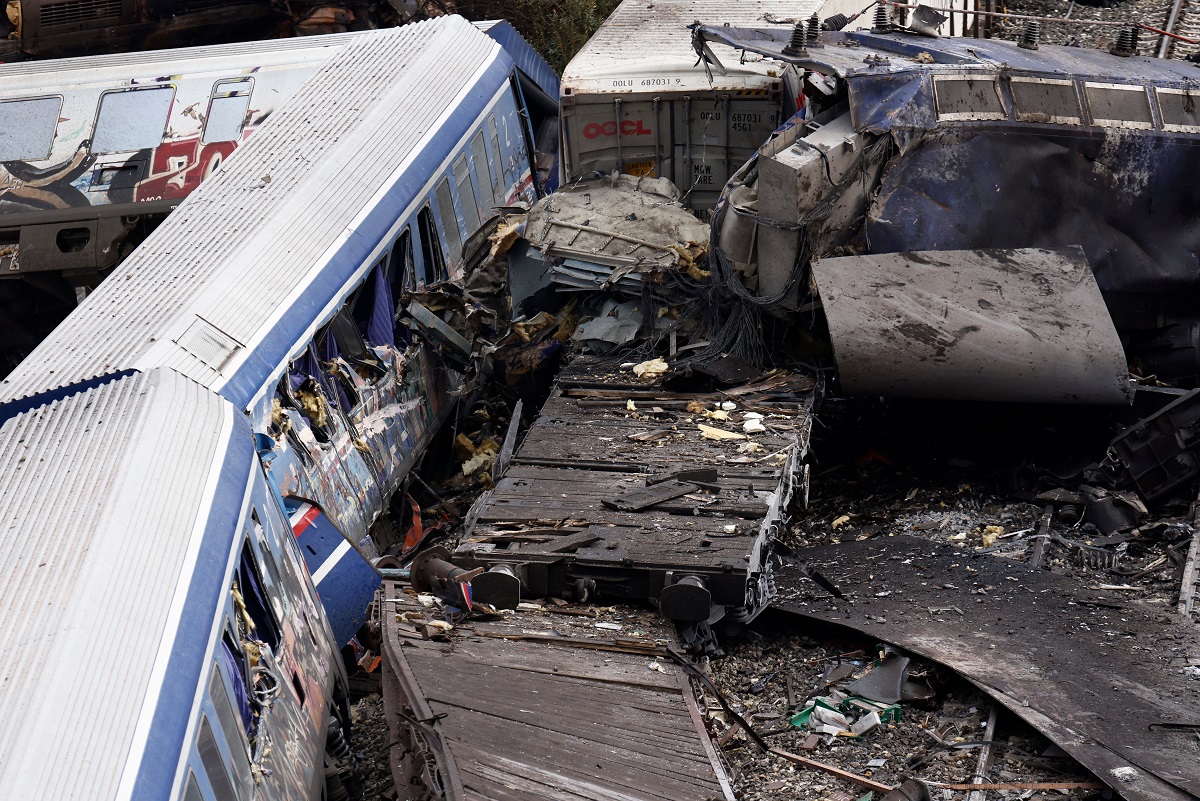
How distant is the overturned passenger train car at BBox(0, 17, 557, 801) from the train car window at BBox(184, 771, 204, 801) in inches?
0.8

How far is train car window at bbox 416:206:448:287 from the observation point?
39.9 feet

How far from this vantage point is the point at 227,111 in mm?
13352

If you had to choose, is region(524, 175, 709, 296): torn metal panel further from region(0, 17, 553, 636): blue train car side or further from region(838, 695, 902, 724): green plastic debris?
region(838, 695, 902, 724): green plastic debris

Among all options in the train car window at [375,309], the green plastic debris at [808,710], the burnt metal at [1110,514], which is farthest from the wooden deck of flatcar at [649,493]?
the burnt metal at [1110,514]

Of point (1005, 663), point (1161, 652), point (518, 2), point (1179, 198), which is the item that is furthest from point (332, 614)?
point (518, 2)

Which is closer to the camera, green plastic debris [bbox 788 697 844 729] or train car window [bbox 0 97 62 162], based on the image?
green plastic debris [bbox 788 697 844 729]

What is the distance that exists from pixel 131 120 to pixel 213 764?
956 cm

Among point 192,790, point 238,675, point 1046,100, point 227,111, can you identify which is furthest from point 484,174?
point 192,790

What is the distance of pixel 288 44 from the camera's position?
1390 centimetres

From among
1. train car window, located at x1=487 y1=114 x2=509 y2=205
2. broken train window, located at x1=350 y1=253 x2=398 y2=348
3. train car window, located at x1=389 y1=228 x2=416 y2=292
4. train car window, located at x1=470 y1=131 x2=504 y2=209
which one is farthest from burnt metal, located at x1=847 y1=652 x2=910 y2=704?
train car window, located at x1=487 y1=114 x2=509 y2=205

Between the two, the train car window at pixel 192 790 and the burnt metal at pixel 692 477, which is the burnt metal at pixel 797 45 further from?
the train car window at pixel 192 790

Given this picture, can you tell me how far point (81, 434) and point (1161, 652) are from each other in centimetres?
572

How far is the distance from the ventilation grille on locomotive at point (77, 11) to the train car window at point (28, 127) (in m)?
2.57

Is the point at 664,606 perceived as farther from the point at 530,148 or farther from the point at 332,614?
the point at 530,148
